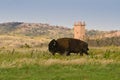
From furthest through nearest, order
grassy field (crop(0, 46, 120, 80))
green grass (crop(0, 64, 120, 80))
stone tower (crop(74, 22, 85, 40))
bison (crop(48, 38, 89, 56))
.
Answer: stone tower (crop(74, 22, 85, 40)) → bison (crop(48, 38, 89, 56)) → grassy field (crop(0, 46, 120, 80)) → green grass (crop(0, 64, 120, 80))

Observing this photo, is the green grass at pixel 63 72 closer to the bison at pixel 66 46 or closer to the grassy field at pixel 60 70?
the grassy field at pixel 60 70

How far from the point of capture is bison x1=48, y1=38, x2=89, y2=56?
1249 inches

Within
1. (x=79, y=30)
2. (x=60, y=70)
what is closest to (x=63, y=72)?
(x=60, y=70)

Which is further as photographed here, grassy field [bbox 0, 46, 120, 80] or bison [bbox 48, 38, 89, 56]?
bison [bbox 48, 38, 89, 56]

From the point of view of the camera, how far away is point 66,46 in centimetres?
3253

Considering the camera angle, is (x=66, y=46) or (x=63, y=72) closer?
(x=63, y=72)

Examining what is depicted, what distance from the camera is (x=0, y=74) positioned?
17.7m

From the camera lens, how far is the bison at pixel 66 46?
31712 millimetres

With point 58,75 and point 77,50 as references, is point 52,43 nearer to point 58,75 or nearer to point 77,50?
point 77,50

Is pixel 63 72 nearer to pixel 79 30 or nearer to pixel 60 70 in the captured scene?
pixel 60 70

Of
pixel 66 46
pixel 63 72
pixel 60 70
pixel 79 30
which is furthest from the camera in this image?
pixel 79 30

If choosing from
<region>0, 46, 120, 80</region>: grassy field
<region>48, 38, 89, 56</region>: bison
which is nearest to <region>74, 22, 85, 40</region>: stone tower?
<region>48, 38, 89, 56</region>: bison

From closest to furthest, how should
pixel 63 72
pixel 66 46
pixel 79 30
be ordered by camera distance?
pixel 63 72, pixel 66 46, pixel 79 30

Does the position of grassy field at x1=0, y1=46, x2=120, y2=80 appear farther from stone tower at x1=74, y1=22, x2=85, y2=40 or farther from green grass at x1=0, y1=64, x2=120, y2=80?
stone tower at x1=74, y1=22, x2=85, y2=40
